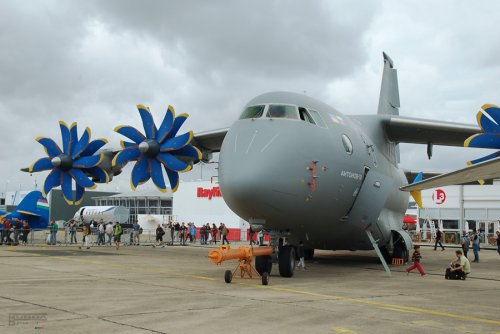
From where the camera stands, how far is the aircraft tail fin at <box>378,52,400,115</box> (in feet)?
68.8

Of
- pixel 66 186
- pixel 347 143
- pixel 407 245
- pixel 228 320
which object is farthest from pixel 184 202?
pixel 228 320

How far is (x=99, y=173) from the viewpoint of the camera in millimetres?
21766

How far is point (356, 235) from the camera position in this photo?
14.6 metres

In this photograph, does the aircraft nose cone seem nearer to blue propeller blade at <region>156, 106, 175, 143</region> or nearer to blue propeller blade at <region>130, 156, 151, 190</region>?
blue propeller blade at <region>156, 106, 175, 143</region>

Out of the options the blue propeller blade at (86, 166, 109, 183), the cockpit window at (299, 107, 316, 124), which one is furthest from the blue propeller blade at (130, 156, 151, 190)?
the cockpit window at (299, 107, 316, 124)

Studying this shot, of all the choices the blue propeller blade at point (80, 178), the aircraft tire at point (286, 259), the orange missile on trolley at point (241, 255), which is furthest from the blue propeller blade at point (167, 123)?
the aircraft tire at point (286, 259)

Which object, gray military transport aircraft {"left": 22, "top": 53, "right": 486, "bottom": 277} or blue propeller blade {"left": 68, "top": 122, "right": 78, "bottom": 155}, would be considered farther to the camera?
blue propeller blade {"left": 68, "top": 122, "right": 78, "bottom": 155}

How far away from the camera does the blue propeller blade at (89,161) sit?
69.1ft

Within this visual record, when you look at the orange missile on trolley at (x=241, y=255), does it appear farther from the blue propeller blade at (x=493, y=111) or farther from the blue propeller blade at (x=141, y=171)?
the blue propeller blade at (x=141, y=171)

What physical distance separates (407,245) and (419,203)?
5932mm

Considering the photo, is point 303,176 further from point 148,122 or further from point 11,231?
point 11,231

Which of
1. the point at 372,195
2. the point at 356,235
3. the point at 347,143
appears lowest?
the point at 356,235

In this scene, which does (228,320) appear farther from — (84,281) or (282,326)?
(84,281)

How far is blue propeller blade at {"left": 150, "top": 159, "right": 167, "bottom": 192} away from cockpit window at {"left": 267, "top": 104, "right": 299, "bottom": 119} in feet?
29.1
